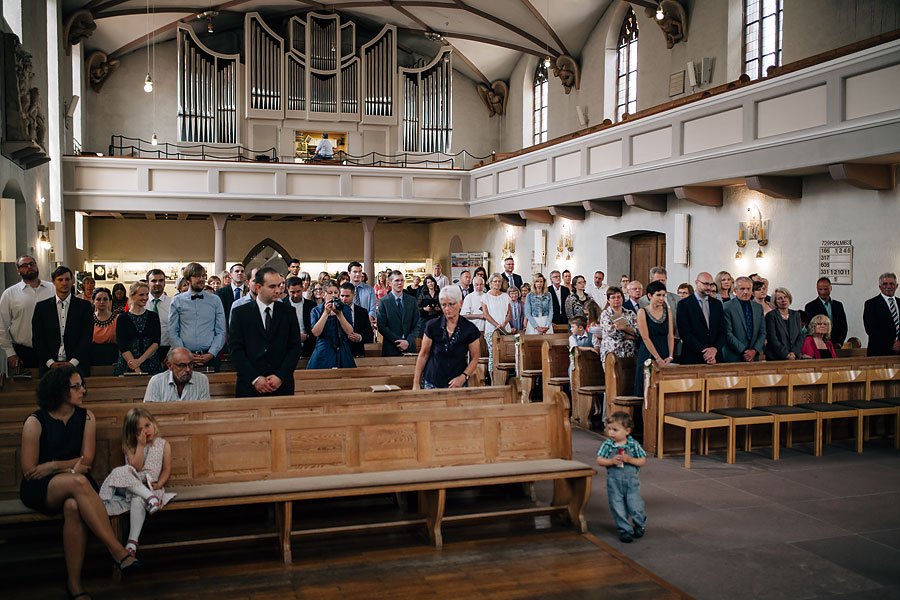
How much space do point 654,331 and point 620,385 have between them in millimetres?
670

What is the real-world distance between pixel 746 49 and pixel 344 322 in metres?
8.96

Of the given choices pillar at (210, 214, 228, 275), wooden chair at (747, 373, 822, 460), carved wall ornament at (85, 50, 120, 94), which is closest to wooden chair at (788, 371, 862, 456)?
wooden chair at (747, 373, 822, 460)

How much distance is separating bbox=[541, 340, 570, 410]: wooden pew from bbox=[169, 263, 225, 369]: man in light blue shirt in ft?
11.1

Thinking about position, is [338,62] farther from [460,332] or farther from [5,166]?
[460,332]

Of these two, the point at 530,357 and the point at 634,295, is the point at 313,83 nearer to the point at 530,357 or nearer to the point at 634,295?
the point at 530,357

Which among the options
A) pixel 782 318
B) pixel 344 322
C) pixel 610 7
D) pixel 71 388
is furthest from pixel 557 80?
pixel 71 388

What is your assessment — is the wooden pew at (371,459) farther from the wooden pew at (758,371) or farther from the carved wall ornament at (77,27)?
the carved wall ornament at (77,27)

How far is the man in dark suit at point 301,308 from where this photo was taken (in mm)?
6762

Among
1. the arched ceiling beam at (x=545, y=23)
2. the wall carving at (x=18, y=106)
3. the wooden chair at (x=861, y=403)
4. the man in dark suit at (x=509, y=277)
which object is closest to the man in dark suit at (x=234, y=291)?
the wall carving at (x=18, y=106)

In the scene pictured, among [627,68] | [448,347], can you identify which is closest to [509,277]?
[627,68]

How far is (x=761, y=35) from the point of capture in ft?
38.4

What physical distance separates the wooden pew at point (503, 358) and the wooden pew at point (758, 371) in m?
2.75

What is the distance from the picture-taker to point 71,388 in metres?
3.75

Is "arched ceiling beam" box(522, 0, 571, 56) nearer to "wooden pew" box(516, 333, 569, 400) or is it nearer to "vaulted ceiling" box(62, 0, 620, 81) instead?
"vaulted ceiling" box(62, 0, 620, 81)
